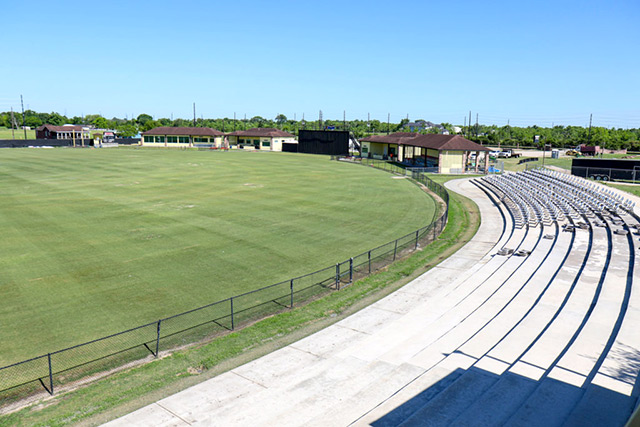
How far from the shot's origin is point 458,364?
44.6 feet

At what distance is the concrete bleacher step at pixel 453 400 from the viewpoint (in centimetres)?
1063

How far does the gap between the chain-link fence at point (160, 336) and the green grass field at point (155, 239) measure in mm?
797

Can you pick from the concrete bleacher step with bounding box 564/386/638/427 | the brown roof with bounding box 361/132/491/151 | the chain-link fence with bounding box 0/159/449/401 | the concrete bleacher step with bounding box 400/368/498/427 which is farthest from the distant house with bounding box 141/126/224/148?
the concrete bleacher step with bounding box 564/386/638/427

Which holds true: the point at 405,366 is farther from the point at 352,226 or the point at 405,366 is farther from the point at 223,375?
the point at 352,226

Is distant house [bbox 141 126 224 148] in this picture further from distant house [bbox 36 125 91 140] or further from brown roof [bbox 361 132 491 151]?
brown roof [bbox 361 132 491 151]

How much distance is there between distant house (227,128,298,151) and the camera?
382 ft

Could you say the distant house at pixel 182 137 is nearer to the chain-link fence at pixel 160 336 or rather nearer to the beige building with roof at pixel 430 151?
the beige building with roof at pixel 430 151

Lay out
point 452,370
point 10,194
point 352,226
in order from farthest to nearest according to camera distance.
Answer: point 10,194
point 352,226
point 452,370

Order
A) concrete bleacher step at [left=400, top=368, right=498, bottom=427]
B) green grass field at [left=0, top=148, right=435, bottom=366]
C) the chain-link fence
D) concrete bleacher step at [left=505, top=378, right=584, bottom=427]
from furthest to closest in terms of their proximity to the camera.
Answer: green grass field at [left=0, top=148, right=435, bottom=366], the chain-link fence, concrete bleacher step at [left=400, top=368, right=498, bottom=427], concrete bleacher step at [left=505, top=378, right=584, bottom=427]

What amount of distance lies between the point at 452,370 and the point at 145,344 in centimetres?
1067

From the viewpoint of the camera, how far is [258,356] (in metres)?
14.9

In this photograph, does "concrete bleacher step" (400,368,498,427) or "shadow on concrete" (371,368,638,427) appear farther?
"concrete bleacher step" (400,368,498,427)

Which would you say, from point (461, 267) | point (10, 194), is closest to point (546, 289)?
point (461, 267)

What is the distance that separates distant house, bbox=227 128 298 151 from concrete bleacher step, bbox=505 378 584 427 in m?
108
